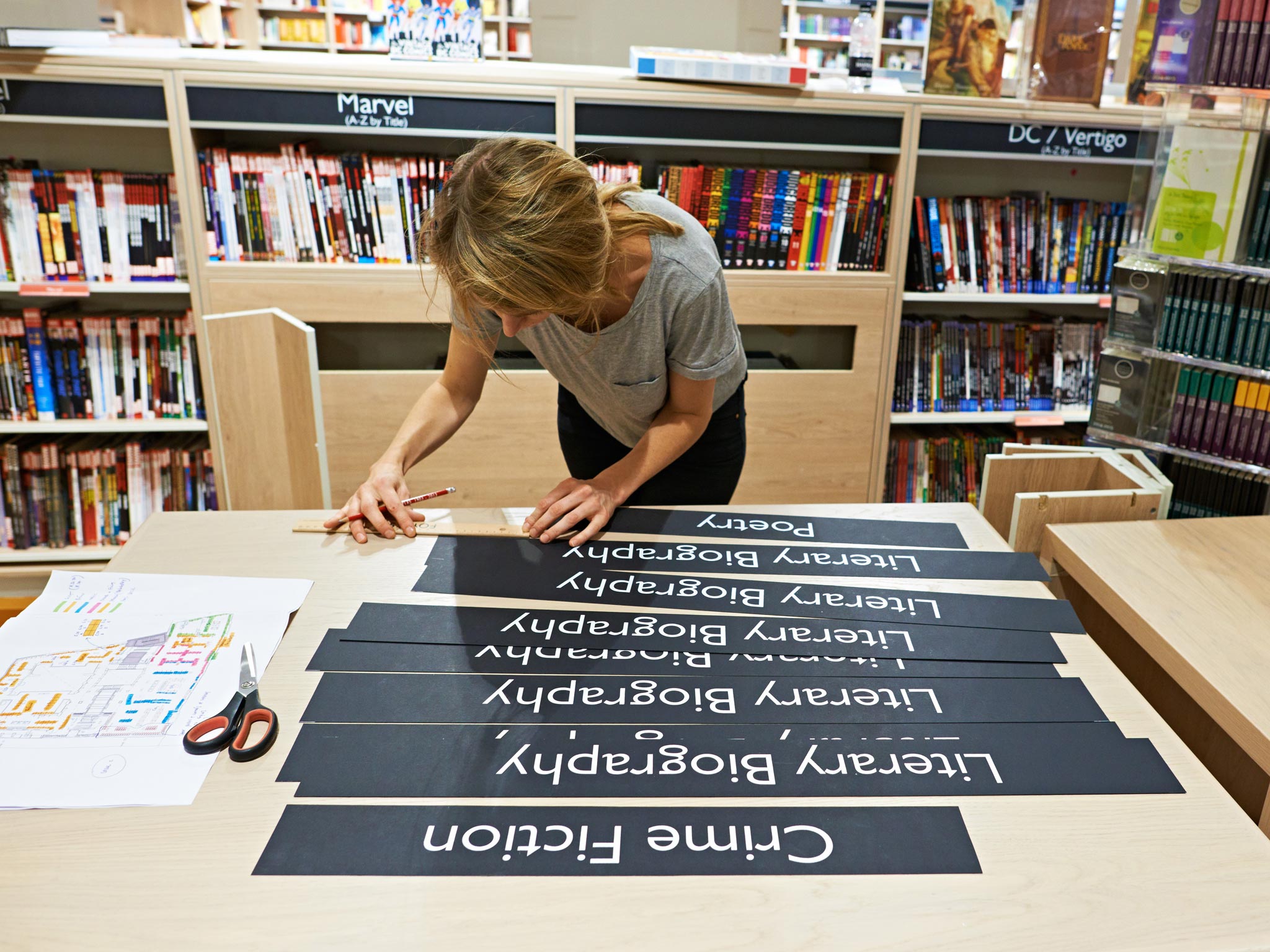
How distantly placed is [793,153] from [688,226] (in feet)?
5.11

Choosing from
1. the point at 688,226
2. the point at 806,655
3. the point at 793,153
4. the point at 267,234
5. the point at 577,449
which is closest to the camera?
the point at 806,655

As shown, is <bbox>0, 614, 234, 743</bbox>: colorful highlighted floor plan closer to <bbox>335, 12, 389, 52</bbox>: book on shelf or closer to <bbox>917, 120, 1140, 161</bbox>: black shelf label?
<bbox>917, 120, 1140, 161</bbox>: black shelf label

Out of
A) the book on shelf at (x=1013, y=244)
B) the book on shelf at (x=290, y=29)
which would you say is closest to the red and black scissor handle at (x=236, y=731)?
the book on shelf at (x=1013, y=244)

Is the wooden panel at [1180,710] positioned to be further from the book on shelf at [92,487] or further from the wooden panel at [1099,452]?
the book on shelf at [92,487]

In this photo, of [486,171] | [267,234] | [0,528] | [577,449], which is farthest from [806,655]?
[0,528]

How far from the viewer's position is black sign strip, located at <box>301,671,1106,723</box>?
100cm

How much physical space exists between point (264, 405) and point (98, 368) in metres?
0.99

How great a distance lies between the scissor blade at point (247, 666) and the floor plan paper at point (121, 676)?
2 cm

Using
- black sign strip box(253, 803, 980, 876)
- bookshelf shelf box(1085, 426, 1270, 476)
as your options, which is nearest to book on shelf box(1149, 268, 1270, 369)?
bookshelf shelf box(1085, 426, 1270, 476)

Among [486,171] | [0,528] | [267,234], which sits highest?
[486,171]

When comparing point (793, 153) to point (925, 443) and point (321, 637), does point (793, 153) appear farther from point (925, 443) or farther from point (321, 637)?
point (321, 637)

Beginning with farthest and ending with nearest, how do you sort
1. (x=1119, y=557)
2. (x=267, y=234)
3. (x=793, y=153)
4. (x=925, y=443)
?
(x=925, y=443), (x=793, y=153), (x=267, y=234), (x=1119, y=557)

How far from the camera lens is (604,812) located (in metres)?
0.86

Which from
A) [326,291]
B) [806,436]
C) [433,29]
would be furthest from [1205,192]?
[326,291]
